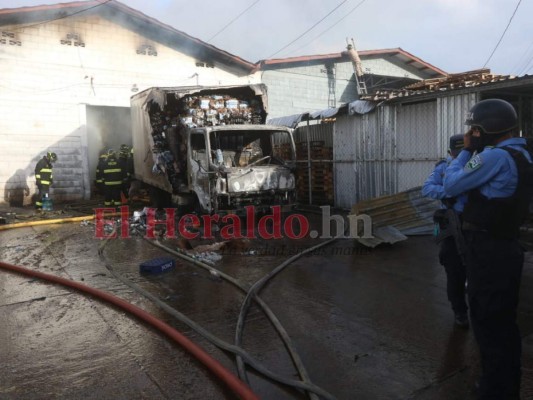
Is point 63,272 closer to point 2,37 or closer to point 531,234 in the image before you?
point 531,234

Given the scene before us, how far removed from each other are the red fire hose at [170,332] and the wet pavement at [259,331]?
0.09 meters

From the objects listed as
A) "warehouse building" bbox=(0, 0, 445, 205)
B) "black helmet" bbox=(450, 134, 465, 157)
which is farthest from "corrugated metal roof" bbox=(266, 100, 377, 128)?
"warehouse building" bbox=(0, 0, 445, 205)

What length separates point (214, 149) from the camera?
334 inches

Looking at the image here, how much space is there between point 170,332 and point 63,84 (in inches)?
506

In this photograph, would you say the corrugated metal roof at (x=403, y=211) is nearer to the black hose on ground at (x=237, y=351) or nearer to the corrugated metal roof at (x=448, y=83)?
the corrugated metal roof at (x=448, y=83)

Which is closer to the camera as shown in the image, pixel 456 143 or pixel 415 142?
pixel 456 143

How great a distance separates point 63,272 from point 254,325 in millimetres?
3380

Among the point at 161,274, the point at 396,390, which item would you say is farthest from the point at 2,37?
the point at 396,390

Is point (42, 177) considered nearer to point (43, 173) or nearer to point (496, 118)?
point (43, 173)

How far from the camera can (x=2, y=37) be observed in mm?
12844

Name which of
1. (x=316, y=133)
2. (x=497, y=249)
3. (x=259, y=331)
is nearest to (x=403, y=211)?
(x=259, y=331)

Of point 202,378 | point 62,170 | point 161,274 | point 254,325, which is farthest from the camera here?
point 62,170

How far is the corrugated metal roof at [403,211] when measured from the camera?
7305 millimetres

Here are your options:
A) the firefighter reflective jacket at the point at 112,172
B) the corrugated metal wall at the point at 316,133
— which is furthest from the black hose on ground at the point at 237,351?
the firefighter reflective jacket at the point at 112,172
